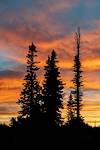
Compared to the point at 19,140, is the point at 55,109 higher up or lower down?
higher up

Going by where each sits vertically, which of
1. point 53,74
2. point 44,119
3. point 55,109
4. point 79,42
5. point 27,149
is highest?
point 79,42

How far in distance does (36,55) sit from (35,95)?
24.6 ft

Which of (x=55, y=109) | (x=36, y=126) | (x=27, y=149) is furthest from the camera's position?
(x=55, y=109)

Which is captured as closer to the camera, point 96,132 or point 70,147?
point 70,147

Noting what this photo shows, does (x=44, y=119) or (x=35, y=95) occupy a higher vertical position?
(x=35, y=95)

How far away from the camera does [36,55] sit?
73.1m

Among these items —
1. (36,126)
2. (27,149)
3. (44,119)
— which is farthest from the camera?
(44,119)

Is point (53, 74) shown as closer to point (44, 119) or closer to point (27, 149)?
A: point (44, 119)

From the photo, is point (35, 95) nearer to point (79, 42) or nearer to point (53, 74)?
point (53, 74)

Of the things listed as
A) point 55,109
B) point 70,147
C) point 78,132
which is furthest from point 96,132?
point 55,109

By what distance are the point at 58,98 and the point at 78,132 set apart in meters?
39.4

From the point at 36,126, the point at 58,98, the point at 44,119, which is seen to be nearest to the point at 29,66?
the point at 58,98

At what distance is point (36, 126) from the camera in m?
27.3

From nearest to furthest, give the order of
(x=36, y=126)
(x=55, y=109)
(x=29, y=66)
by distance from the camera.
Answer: (x=36, y=126), (x=55, y=109), (x=29, y=66)
